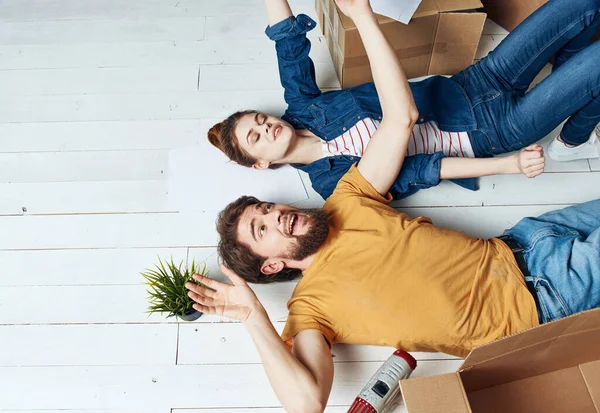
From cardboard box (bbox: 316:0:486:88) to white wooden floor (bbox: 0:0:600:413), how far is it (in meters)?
0.13

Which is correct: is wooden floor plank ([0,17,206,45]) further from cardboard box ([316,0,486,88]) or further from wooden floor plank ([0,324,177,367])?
wooden floor plank ([0,324,177,367])

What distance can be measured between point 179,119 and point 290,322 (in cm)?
90

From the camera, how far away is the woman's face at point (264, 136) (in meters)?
1.42

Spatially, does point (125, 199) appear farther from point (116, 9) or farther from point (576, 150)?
point (576, 150)

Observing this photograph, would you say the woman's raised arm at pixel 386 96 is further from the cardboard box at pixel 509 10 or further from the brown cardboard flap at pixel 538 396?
the cardboard box at pixel 509 10

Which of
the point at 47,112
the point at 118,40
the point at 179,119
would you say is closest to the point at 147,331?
the point at 179,119

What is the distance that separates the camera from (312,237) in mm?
1194

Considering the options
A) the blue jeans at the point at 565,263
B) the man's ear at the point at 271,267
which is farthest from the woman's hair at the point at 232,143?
the blue jeans at the point at 565,263

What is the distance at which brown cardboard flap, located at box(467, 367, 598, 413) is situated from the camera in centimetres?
117

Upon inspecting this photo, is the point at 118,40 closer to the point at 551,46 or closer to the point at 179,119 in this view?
the point at 179,119

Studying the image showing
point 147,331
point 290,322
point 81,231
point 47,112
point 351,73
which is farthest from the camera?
point 47,112

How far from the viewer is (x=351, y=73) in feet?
5.52

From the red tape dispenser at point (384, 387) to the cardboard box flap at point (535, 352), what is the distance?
147 millimetres

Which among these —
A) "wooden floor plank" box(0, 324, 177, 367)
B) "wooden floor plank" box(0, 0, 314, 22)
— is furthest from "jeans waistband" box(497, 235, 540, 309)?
"wooden floor plank" box(0, 0, 314, 22)
